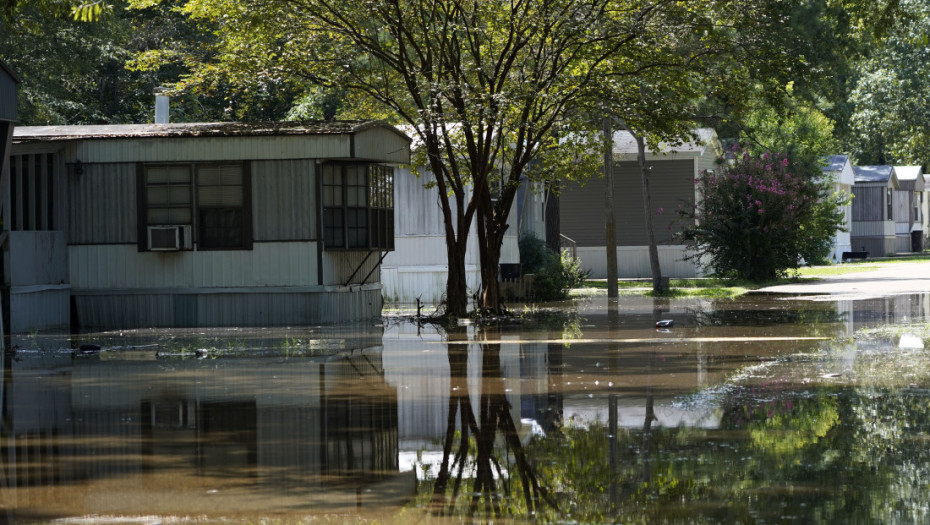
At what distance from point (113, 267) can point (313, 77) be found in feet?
17.2

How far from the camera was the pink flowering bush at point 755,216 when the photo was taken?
3547cm

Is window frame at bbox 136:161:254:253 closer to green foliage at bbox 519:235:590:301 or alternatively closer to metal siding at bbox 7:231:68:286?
metal siding at bbox 7:231:68:286

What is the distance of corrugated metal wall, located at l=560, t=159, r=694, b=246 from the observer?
4138 cm

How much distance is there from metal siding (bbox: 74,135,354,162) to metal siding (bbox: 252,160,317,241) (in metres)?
0.21

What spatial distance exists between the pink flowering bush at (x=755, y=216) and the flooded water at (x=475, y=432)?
18306 mm

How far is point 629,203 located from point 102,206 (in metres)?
22.9

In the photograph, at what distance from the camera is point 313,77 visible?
2308 centimetres

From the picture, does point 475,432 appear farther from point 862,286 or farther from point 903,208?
point 903,208

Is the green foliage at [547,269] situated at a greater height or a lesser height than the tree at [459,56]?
lesser

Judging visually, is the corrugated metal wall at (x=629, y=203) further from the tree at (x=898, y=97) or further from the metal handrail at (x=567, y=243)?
the tree at (x=898, y=97)

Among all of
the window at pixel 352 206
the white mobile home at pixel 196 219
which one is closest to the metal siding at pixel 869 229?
the window at pixel 352 206

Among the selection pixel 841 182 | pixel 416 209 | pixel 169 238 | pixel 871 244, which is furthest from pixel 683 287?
pixel 871 244

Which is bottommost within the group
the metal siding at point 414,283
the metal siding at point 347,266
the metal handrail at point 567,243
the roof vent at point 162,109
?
the metal siding at point 414,283

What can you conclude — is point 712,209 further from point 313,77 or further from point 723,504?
point 723,504
